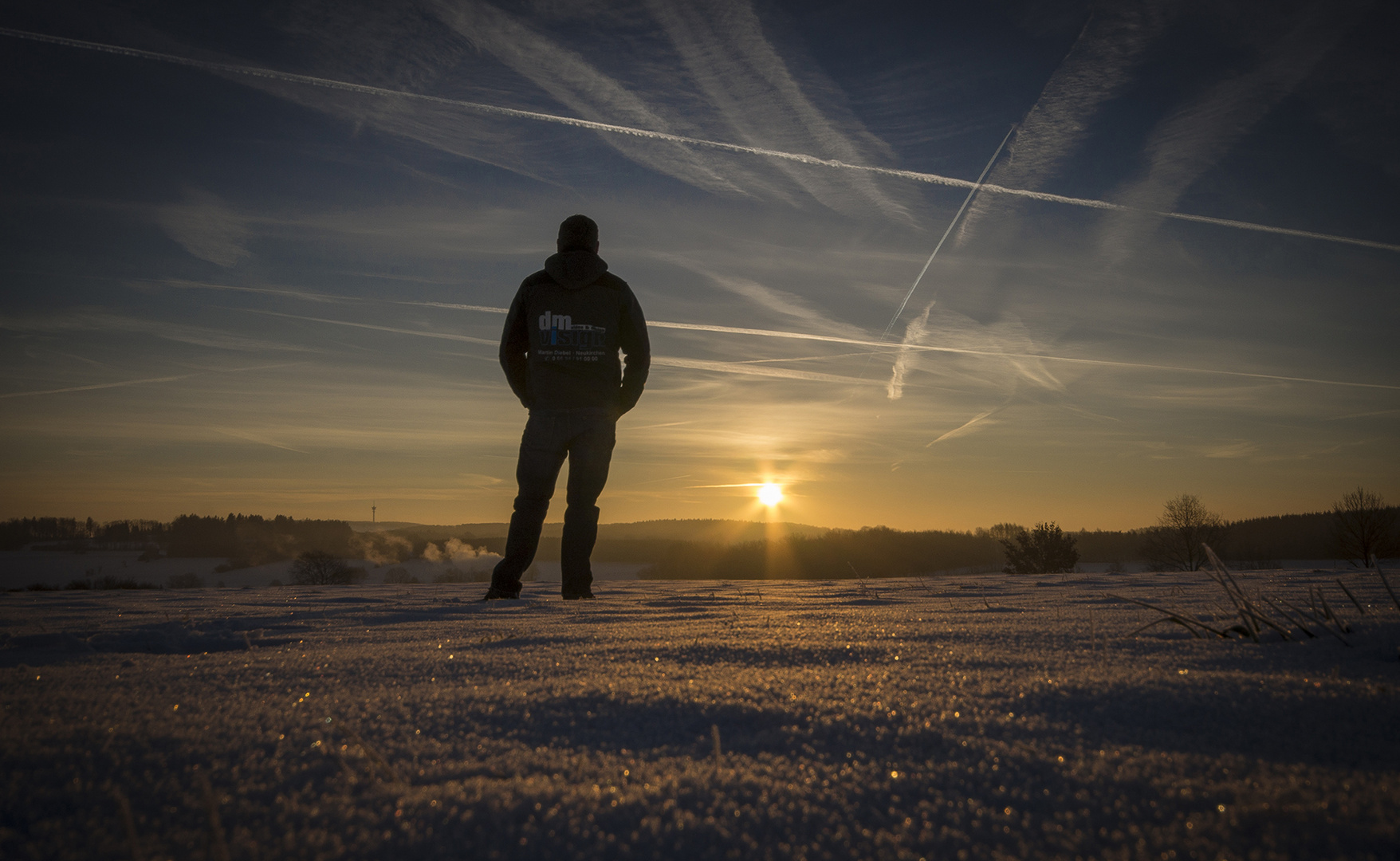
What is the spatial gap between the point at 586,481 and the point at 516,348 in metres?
0.96

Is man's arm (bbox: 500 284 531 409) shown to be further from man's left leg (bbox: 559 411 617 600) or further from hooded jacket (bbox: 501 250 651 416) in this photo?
man's left leg (bbox: 559 411 617 600)

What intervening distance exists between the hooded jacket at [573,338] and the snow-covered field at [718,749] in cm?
245

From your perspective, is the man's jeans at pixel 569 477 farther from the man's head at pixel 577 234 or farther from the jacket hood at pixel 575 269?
the man's head at pixel 577 234

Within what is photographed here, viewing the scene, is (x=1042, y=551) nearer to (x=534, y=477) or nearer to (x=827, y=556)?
A: (x=827, y=556)

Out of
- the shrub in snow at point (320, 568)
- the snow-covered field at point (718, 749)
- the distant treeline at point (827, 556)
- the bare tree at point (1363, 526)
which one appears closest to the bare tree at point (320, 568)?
the shrub in snow at point (320, 568)

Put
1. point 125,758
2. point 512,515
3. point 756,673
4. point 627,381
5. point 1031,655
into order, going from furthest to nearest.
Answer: point 627,381
point 512,515
point 1031,655
point 756,673
point 125,758

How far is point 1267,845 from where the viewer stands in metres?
0.64

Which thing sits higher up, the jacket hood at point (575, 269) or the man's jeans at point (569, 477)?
the jacket hood at point (575, 269)

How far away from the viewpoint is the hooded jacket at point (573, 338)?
13.8ft

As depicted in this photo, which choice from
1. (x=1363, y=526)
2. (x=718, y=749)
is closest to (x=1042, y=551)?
(x=1363, y=526)

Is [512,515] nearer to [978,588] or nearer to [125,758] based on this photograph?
[978,588]

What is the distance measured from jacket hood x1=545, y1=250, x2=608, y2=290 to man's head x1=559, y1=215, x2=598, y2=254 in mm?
64

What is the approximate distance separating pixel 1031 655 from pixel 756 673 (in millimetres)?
656

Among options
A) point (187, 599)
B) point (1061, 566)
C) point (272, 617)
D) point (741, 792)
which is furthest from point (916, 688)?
point (1061, 566)
